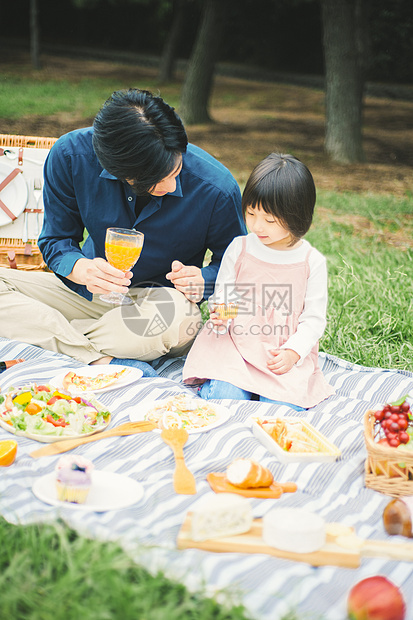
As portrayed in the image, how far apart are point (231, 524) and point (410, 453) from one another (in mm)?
709

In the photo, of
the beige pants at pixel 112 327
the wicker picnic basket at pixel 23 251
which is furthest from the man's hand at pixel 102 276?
the wicker picnic basket at pixel 23 251

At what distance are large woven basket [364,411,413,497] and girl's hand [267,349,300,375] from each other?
2.57 feet

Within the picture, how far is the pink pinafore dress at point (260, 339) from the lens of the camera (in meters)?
3.19

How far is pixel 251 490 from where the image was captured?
227 centimetres

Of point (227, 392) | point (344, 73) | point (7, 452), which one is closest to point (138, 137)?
point (227, 392)

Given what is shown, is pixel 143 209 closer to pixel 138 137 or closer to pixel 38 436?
pixel 138 137

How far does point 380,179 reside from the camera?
9.71m

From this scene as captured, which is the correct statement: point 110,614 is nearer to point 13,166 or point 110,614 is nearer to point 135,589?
point 135,589

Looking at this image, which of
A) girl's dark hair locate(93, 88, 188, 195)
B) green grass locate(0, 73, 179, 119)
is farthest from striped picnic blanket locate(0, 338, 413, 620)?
green grass locate(0, 73, 179, 119)

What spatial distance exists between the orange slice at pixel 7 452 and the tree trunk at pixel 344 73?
9161 millimetres

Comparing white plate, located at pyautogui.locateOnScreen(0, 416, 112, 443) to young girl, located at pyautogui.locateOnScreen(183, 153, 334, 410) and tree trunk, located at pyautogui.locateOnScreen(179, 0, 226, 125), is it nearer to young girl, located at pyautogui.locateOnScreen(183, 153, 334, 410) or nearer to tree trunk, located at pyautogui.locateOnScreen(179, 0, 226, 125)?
young girl, located at pyautogui.locateOnScreen(183, 153, 334, 410)

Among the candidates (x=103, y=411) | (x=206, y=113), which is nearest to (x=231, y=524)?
(x=103, y=411)

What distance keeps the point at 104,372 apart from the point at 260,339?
0.80m

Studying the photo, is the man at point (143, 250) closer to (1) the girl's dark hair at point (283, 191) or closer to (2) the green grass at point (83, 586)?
(1) the girl's dark hair at point (283, 191)
